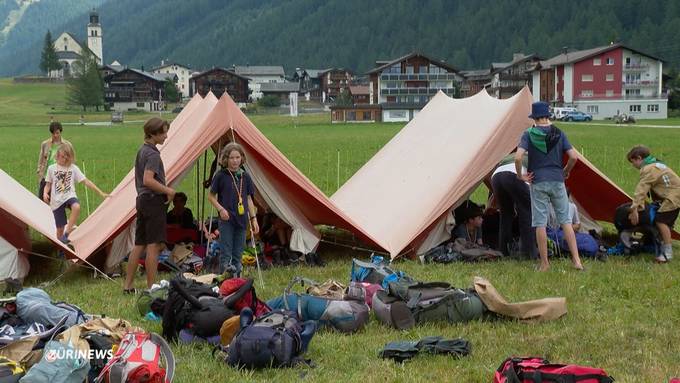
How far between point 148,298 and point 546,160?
15.1 ft

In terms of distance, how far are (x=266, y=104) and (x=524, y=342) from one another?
4428 inches

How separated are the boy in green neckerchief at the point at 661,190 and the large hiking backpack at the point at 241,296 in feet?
16.4

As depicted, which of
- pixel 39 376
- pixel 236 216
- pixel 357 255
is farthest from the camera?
pixel 357 255

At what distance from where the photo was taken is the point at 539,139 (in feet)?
29.2

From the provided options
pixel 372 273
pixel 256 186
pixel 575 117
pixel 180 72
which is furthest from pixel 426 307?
pixel 180 72

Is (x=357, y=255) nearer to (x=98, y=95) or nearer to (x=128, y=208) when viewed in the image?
(x=128, y=208)

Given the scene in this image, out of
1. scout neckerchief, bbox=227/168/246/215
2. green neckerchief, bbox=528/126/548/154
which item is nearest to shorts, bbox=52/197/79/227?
scout neckerchief, bbox=227/168/246/215

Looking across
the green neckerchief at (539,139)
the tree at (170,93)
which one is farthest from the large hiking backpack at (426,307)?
the tree at (170,93)

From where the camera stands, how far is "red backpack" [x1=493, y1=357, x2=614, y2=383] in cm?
473

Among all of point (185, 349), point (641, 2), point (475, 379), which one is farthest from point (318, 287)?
point (641, 2)

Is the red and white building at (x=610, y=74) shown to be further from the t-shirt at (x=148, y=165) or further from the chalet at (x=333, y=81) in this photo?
the t-shirt at (x=148, y=165)

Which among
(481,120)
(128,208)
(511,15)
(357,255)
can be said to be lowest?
(357,255)

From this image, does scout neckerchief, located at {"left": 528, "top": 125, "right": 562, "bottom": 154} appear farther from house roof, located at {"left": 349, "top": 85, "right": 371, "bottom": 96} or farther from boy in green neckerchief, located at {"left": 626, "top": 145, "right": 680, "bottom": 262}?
house roof, located at {"left": 349, "top": 85, "right": 371, "bottom": 96}

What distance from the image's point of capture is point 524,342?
6.07m
